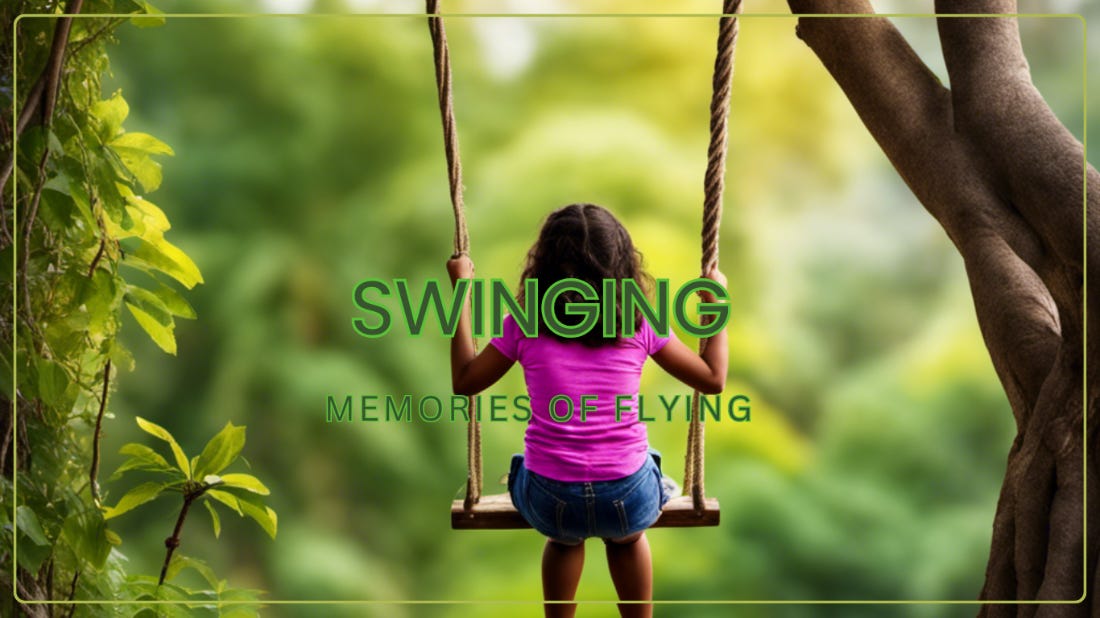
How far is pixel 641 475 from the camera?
62.3 inches

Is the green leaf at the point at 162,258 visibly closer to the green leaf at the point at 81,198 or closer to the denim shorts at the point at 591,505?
the green leaf at the point at 81,198

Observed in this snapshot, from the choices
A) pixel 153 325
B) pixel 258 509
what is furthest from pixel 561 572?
pixel 153 325

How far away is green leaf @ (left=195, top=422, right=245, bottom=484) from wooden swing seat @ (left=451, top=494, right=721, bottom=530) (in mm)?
298

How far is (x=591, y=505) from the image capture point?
5.09 ft

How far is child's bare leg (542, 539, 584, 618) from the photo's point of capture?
5.35 ft

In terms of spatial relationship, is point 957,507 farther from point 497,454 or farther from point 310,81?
point 310,81

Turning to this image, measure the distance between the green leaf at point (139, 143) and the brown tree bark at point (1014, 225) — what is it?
3.06 feet

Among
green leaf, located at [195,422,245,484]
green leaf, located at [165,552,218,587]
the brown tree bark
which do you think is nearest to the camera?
the brown tree bark

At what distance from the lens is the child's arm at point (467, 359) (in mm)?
1626

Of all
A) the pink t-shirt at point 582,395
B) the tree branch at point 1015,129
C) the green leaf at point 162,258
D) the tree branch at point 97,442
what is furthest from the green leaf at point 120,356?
the tree branch at point 1015,129

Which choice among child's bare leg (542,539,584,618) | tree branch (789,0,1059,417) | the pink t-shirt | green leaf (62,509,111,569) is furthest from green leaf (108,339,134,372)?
tree branch (789,0,1059,417)

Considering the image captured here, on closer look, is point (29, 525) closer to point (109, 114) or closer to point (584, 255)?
point (109, 114)

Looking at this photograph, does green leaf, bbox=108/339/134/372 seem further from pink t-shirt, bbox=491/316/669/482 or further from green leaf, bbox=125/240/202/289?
pink t-shirt, bbox=491/316/669/482

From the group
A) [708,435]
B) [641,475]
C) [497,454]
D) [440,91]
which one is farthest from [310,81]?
[641,475]
